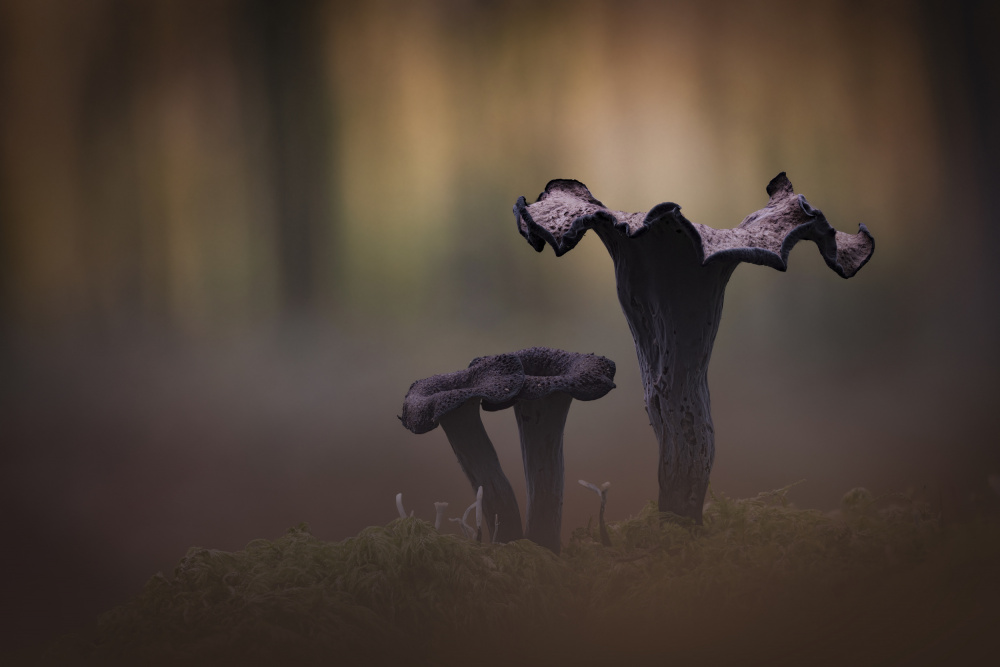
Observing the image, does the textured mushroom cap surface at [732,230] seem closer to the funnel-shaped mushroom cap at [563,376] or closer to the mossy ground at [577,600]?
the funnel-shaped mushroom cap at [563,376]

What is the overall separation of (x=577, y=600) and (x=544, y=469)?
1.96 feet

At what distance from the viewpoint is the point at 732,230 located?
2.63 meters

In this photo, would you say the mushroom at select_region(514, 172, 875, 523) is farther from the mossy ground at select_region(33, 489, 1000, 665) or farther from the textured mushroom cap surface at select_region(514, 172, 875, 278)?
the mossy ground at select_region(33, 489, 1000, 665)

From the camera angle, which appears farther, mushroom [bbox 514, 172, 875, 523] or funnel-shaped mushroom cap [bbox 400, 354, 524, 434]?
funnel-shaped mushroom cap [bbox 400, 354, 524, 434]

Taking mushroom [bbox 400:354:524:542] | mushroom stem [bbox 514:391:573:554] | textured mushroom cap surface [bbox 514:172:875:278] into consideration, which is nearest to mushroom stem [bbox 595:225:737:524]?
textured mushroom cap surface [bbox 514:172:875:278]

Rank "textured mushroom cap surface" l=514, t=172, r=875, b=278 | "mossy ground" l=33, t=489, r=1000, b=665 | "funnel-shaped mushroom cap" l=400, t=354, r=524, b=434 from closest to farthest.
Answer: "mossy ground" l=33, t=489, r=1000, b=665
"textured mushroom cap surface" l=514, t=172, r=875, b=278
"funnel-shaped mushroom cap" l=400, t=354, r=524, b=434

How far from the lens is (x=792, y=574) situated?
2.59 meters

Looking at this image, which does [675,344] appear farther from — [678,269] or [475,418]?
[475,418]

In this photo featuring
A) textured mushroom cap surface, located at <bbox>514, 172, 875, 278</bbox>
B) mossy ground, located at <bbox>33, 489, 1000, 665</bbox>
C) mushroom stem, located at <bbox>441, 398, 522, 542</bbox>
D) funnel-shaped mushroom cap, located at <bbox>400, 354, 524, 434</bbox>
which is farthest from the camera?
mushroom stem, located at <bbox>441, 398, 522, 542</bbox>

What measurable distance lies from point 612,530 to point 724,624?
2.92 ft

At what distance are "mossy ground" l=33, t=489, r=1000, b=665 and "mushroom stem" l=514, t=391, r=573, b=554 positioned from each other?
21cm

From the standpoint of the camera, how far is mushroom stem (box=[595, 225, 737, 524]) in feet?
9.23

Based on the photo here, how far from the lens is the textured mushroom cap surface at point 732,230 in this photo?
2.45m

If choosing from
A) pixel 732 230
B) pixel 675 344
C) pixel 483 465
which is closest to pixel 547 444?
pixel 483 465
